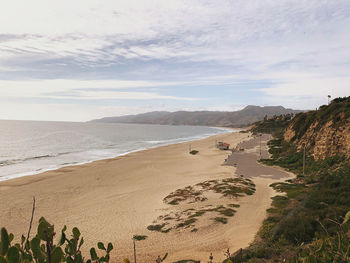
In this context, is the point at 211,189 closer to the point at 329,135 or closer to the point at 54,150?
the point at 329,135

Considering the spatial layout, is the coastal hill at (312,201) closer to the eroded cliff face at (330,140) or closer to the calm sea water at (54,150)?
the eroded cliff face at (330,140)

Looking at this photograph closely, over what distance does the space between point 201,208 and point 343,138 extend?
19215 mm

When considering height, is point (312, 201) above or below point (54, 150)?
above

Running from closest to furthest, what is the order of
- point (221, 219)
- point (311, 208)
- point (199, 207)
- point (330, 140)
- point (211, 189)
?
point (311, 208) < point (221, 219) < point (199, 207) < point (211, 189) < point (330, 140)

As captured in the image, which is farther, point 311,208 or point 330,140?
point 330,140

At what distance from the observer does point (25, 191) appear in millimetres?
24484

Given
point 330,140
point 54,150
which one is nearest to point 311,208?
point 330,140

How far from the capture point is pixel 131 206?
19.2 m

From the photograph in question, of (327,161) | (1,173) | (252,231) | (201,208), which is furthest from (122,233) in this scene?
(1,173)

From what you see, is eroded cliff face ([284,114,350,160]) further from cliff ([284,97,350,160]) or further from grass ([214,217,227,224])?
grass ([214,217,227,224])

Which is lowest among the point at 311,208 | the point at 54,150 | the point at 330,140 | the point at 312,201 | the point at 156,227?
the point at 54,150

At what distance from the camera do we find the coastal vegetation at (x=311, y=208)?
5.04 meters

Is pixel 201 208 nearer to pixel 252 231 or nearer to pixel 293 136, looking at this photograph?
pixel 252 231

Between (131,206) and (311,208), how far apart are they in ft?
42.9
